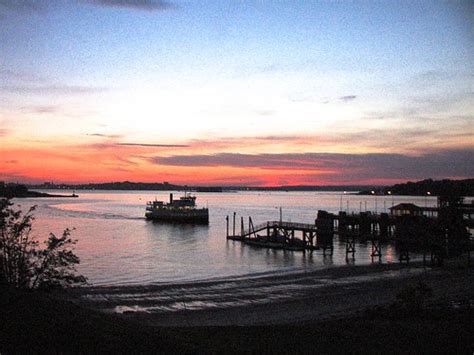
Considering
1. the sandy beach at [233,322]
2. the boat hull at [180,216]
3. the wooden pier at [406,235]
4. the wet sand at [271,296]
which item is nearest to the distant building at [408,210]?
the wooden pier at [406,235]

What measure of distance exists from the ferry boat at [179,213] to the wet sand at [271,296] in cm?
6333

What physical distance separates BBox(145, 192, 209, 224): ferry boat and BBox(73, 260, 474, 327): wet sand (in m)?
63.3

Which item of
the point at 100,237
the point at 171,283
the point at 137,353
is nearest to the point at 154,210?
the point at 100,237

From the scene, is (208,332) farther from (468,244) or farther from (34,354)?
(468,244)

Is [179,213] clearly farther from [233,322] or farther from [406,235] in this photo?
[233,322]

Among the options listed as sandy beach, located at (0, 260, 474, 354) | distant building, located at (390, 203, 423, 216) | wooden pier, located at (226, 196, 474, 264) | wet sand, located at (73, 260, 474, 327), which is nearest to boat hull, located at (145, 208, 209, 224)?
wooden pier, located at (226, 196, 474, 264)

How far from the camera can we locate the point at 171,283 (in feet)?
115

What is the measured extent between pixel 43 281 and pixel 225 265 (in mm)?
29401

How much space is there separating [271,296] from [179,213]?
7796 centimetres

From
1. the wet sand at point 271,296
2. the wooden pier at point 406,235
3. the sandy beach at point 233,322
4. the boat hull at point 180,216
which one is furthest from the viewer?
the boat hull at point 180,216

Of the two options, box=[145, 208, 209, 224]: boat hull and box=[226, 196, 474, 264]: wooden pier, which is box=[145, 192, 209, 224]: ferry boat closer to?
box=[145, 208, 209, 224]: boat hull

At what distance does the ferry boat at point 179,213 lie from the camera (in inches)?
3976

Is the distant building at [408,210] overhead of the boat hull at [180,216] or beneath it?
overhead

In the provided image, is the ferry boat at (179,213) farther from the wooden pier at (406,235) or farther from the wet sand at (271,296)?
the wet sand at (271,296)
